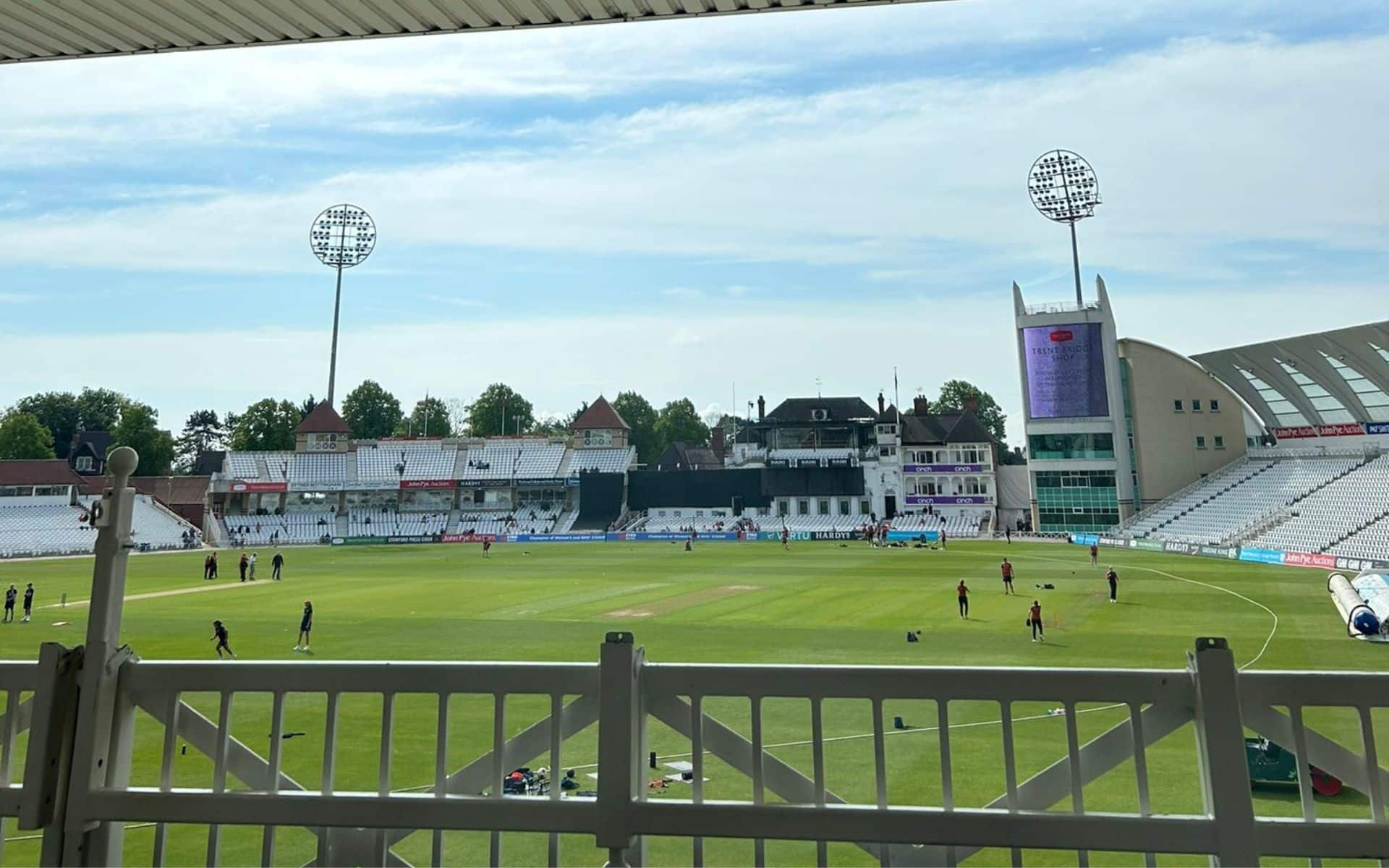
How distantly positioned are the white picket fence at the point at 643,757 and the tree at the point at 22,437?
153ft

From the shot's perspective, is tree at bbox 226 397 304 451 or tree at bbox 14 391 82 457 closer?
tree at bbox 14 391 82 457

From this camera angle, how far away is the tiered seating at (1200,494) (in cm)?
3781

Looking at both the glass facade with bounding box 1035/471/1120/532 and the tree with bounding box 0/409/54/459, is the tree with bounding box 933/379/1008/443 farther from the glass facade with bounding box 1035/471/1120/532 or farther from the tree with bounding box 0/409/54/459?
the tree with bounding box 0/409/54/459

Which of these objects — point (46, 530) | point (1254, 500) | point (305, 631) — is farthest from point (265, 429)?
point (1254, 500)

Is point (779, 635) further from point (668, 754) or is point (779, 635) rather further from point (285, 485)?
point (285, 485)

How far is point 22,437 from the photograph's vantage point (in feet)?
126

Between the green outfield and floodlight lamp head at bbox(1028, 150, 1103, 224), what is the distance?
20612 mm

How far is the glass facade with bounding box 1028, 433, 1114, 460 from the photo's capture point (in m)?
42.4

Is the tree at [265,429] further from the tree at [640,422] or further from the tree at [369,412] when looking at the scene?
the tree at [640,422]

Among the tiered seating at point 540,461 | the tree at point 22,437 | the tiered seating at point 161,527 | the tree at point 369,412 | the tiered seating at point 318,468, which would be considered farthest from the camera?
the tree at point 369,412

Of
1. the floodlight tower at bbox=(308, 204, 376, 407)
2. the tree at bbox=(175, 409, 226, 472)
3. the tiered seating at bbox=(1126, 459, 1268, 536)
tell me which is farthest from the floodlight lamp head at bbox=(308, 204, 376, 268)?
the tiered seating at bbox=(1126, 459, 1268, 536)

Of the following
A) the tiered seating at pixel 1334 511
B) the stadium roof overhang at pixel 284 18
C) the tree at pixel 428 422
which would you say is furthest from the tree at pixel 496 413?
the stadium roof overhang at pixel 284 18

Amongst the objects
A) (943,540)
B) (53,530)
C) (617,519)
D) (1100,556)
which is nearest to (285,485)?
(53,530)

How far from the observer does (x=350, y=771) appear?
5914mm
